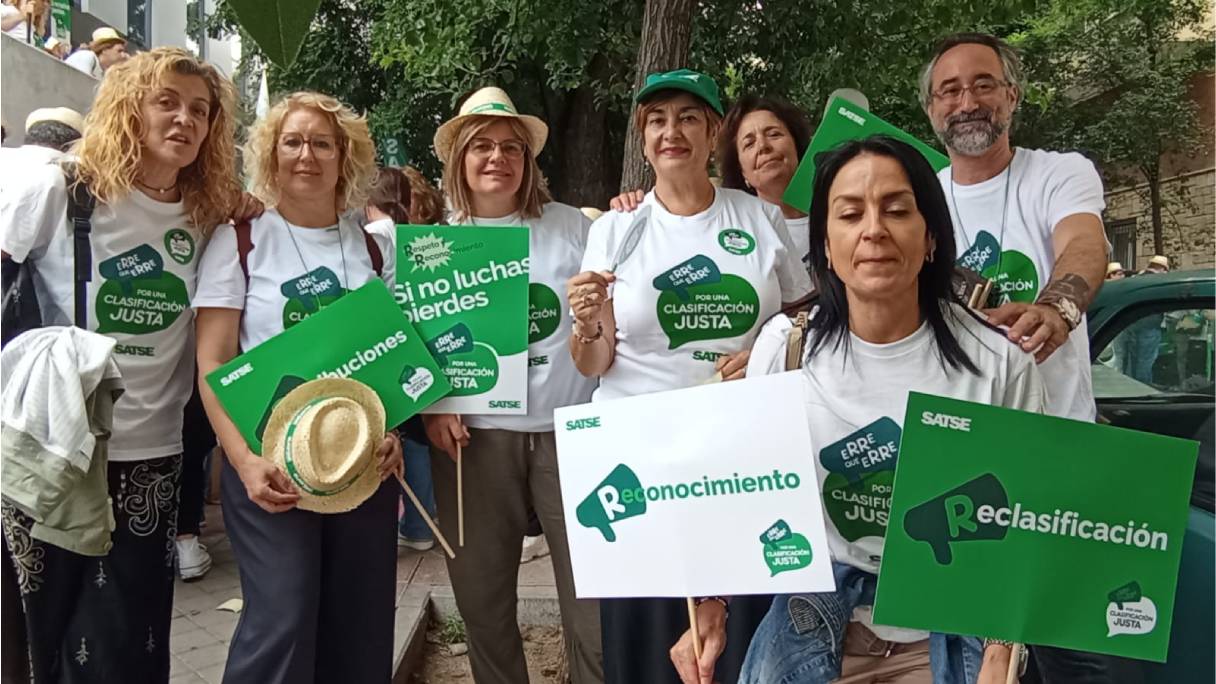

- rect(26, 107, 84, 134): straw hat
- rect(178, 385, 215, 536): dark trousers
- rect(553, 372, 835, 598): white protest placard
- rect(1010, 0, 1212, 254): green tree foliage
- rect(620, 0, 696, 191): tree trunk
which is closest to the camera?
rect(553, 372, 835, 598): white protest placard

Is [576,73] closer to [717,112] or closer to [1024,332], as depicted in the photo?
[717,112]

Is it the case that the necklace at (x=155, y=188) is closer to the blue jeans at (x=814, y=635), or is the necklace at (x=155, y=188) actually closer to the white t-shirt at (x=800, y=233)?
the white t-shirt at (x=800, y=233)

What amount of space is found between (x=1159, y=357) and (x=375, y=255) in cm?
266

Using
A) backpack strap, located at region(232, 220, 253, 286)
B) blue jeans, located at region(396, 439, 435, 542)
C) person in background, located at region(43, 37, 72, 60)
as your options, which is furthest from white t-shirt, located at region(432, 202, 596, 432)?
person in background, located at region(43, 37, 72, 60)

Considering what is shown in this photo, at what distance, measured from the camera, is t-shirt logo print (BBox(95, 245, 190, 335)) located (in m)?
2.28

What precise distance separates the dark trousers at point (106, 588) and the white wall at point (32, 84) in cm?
397

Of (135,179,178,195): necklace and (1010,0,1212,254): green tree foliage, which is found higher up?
(1010,0,1212,254): green tree foliage

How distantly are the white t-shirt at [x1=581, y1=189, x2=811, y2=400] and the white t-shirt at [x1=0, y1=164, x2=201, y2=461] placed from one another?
46.1 inches

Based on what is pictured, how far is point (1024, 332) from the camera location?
6.00 feet

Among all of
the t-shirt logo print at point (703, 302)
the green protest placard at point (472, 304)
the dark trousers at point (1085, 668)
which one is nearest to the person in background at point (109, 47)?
the green protest placard at point (472, 304)

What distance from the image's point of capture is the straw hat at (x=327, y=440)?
221 centimetres

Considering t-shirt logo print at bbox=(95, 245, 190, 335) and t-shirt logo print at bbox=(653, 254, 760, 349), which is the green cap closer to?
t-shirt logo print at bbox=(653, 254, 760, 349)

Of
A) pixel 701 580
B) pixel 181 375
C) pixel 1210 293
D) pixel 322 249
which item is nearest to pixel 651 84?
pixel 322 249

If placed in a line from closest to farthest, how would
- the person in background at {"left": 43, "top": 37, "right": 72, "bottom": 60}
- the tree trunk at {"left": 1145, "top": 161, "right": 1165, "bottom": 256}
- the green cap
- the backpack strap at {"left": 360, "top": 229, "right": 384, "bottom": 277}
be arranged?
the green cap < the backpack strap at {"left": 360, "top": 229, "right": 384, "bottom": 277} < the person in background at {"left": 43, "top": 37, "right": 72, "bottom": 60} < the tree trunk at {"left": 1145, "top": 161, "right": 1165, "bottom": 256}
